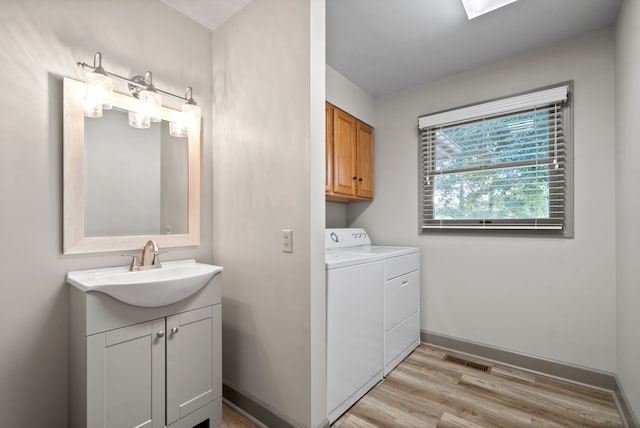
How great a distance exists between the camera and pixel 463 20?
1950 mm

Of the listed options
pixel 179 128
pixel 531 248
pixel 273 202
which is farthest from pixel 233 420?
pixel 531 248

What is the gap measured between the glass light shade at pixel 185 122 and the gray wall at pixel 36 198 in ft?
1.37

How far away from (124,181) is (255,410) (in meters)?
1.52

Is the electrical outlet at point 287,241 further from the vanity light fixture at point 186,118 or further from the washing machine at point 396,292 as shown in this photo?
the vanity light fixture at point 186,118

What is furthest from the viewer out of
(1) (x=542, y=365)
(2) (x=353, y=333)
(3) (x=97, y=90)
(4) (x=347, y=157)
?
(4) (x=347, y=157)

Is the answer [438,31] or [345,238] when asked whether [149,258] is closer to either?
[345,238]

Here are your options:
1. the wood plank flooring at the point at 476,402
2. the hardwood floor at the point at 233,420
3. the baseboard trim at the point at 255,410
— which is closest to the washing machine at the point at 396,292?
the wood plank flooring at the point at 476,402

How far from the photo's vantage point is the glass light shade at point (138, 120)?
169cm

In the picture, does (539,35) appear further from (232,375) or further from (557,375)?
(232,375)

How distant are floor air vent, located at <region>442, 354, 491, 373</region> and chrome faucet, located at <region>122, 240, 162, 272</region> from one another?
2311 millimetres

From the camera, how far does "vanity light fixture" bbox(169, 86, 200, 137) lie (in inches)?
73.7

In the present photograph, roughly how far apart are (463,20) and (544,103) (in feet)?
2.92

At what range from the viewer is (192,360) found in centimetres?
154

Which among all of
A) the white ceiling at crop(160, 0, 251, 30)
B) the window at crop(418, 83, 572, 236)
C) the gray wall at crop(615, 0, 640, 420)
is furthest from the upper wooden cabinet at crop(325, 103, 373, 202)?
the gray wall at crop(615, 0, 640, 420)
